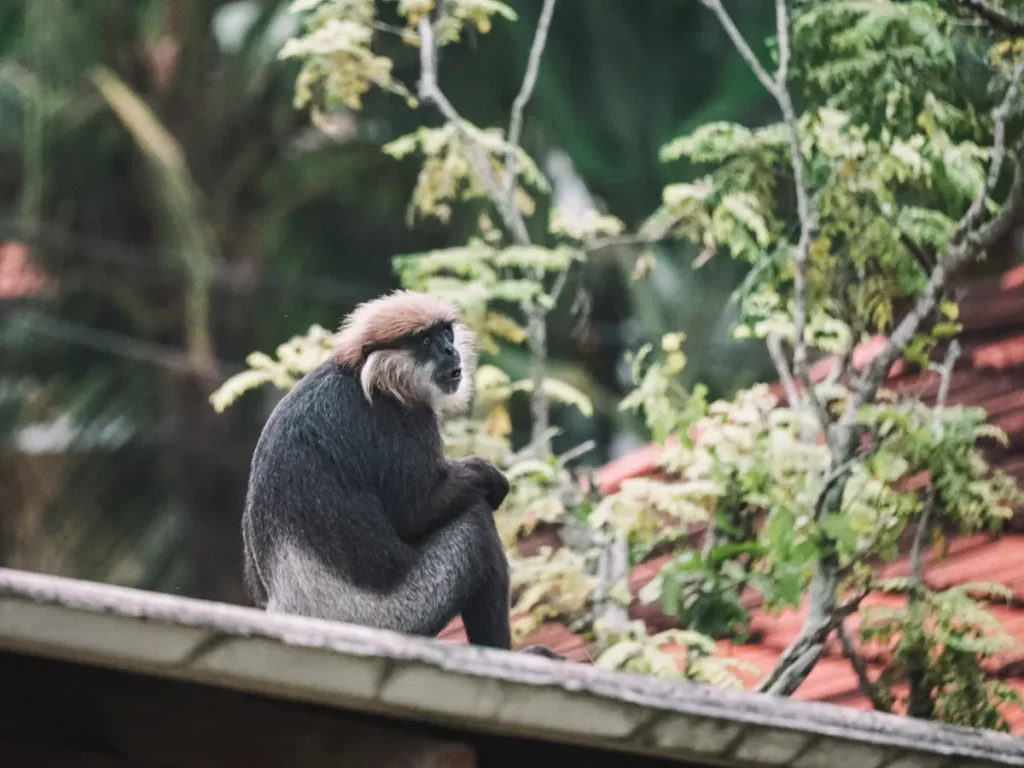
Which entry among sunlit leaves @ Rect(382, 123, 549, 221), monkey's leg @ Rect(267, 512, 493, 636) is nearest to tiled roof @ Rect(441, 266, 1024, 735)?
monkey's leg @ Rect(267, 512, 493, 636)

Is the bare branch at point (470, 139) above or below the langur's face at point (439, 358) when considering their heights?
above

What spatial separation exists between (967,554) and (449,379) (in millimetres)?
2038

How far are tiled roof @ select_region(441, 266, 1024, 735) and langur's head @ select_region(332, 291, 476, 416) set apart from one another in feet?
3.46

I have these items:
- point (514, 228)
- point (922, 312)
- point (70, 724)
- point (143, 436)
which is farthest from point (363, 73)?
point (143, 436)

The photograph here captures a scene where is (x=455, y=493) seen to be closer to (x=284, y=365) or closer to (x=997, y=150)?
(x=284, y=365)

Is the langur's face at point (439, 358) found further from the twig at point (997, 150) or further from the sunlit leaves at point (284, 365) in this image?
the twig at point (997, 150)

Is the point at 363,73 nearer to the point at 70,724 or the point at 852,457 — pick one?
the point at 852,457

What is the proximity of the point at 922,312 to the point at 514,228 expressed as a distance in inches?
62.9

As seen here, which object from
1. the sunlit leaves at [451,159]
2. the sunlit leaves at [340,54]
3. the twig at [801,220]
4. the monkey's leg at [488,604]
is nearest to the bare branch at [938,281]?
the twig at [801,220]

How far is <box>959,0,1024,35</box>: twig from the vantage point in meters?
4.30

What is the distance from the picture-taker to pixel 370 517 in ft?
12.9

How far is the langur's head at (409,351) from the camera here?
4.20 m

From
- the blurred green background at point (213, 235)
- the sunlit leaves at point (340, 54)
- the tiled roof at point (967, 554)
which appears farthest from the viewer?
the blurred green background at point (213, 235)

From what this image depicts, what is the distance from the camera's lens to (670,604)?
426 centimetres
